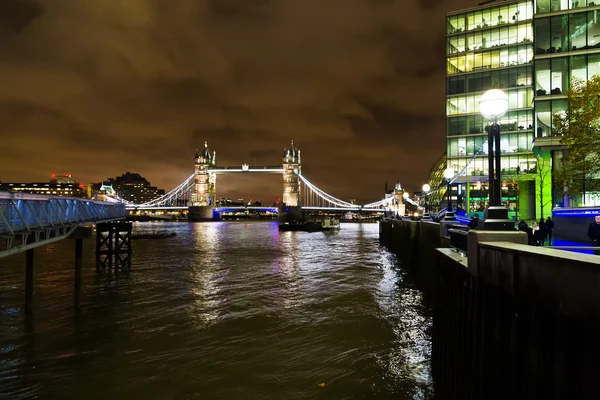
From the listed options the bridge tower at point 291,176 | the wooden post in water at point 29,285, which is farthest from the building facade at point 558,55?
the bridge tower at point 291,176

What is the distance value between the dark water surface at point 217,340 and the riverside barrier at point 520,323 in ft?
9.12

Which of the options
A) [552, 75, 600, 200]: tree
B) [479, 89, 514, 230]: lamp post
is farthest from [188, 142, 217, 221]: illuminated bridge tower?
[479, 89, 514, 230]: lamp post

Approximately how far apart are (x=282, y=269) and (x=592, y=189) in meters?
19.0

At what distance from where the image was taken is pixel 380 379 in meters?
9.98

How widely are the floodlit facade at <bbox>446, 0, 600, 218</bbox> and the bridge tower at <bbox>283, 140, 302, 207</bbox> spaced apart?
92.7m

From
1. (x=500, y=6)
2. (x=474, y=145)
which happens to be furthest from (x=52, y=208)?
(x=500, y=6)

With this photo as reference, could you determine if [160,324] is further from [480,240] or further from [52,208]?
[480,240]

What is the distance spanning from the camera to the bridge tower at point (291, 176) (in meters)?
147

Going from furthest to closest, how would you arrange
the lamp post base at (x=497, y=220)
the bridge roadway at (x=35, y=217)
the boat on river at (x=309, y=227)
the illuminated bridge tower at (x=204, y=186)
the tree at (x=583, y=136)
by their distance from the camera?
the illuminated bridge tower at (x=204, y=186) < the boat on river at (x=309, y=227) < the tree at (x=583, y=136) < the bridge roadway at (x=35, y=217) < the lamp post base at (x=497, y=220)

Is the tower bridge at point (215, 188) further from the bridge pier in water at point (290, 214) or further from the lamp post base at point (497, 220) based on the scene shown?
the lamp post base at point (497, 220)

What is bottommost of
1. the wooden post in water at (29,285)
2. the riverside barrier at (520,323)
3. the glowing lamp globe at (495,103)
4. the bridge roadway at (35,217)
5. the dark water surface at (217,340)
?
the dark water surface at (217,340)

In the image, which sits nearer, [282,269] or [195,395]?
[195,395]

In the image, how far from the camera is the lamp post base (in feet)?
23.2

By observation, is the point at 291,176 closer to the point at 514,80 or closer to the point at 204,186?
the point at 204,186
